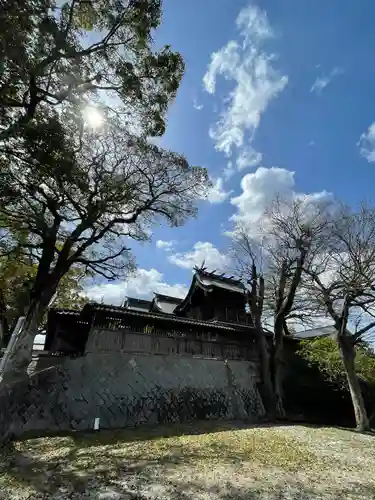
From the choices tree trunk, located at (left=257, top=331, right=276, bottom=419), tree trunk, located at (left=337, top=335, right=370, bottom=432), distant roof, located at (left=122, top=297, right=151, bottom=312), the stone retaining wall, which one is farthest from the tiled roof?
distant roof, located at (left=122, top=297, right=151, bottom=312)

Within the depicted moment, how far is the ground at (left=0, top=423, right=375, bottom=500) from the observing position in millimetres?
4875

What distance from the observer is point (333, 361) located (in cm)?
1583

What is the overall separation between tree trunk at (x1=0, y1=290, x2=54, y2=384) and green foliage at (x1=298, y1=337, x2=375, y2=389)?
1485cm

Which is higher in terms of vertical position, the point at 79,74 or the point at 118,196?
the point at 79,74

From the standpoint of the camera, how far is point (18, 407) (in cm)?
994

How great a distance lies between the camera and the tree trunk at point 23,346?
938 centimetres

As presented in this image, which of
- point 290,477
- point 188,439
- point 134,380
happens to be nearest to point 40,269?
point 134,380

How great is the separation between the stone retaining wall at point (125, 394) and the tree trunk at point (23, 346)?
1.92 feet

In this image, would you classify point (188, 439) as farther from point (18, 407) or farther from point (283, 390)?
point (283, 390)

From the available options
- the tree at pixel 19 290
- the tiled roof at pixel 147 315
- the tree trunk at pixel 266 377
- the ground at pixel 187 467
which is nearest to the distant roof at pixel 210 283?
the tiled roof at pixel 147 315

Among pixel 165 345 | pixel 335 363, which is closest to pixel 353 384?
pixel 335 363

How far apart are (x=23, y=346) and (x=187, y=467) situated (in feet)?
22.3

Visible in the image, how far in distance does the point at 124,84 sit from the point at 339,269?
12.0m

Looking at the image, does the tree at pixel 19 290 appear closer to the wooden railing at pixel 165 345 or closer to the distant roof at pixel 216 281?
the wooden railing at pixel 165 345
